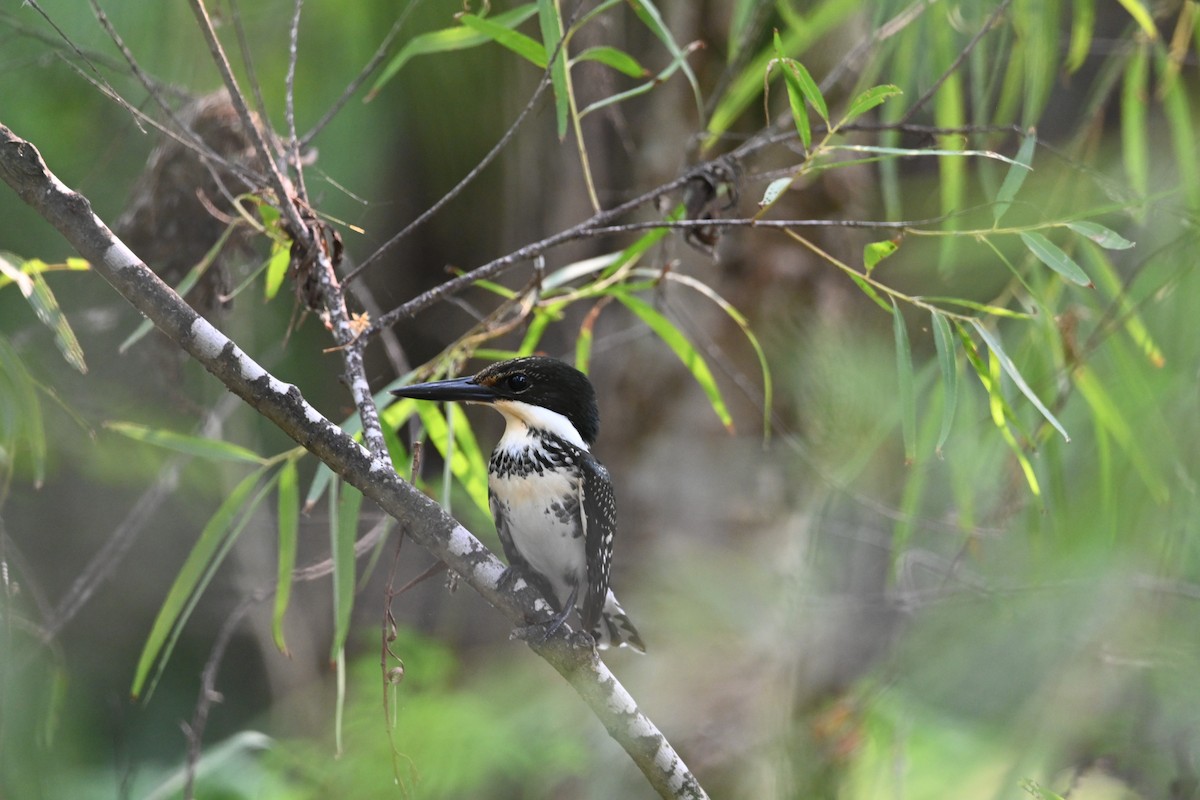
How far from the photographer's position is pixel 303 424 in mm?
1174

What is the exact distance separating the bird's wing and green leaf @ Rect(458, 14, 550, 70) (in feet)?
2.11

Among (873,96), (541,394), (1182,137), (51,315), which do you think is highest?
(51,315)

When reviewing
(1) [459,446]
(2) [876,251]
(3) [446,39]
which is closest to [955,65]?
(2) [876,251]

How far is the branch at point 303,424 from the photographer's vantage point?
1110 millimetres

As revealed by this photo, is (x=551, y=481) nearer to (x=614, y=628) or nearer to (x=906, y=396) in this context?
(x=614, y=628)

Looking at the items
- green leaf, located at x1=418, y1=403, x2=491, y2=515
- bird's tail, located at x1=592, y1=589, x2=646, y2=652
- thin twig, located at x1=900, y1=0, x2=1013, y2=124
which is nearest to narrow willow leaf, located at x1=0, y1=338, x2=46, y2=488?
green leaf, located at x1=418, y1=403, x2=491, y2=515

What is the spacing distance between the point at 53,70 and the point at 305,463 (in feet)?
5.72

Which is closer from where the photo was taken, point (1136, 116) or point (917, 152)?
point (917, 152)

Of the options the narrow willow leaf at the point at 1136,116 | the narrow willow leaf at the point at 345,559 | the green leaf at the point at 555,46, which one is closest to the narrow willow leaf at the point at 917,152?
the green leaf at the point at 555,46

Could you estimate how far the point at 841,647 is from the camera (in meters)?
2.97

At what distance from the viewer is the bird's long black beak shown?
1611 millimetres

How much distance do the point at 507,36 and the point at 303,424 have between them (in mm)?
742

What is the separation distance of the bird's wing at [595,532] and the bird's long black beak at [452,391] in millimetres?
200

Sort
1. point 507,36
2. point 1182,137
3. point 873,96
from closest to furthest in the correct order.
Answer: point 873,96
point 507,36
point 1182,137
